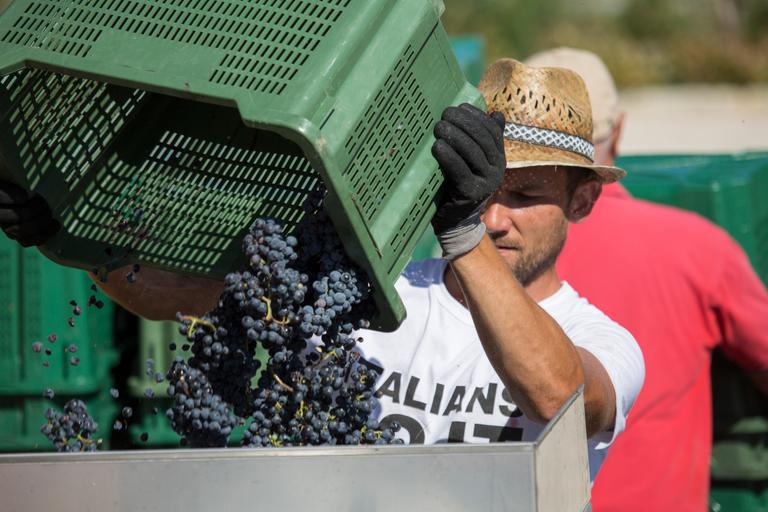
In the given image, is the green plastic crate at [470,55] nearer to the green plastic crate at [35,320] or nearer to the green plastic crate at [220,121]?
the green plastic crate at [35,320]

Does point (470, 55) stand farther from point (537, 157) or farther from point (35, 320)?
point (537, 157)

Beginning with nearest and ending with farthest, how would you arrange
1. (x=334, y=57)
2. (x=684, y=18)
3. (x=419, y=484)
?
(x=419, y=484), (x=334, y=57), (x=684, y=18)

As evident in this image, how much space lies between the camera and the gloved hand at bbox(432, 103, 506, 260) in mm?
1823

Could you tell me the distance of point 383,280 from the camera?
1.76 metres

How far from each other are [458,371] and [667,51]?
18507mm

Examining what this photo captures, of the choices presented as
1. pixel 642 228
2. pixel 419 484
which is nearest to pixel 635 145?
pixel 642 228

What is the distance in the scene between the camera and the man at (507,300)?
6.32 feet

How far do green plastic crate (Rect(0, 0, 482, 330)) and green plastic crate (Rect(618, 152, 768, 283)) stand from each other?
7.07ft

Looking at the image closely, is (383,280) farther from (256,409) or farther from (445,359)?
(445,359)

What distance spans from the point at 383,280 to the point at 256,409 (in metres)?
0.33

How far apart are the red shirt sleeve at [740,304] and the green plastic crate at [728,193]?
17.5 inches

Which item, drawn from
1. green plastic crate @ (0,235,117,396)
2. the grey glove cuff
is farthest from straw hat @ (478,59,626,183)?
green plastic crate @ (0,235,117,396)

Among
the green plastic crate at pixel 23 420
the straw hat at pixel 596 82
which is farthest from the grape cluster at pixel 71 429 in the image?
the straw hat at pixel 596 82

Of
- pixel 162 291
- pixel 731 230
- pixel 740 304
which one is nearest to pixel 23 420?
pixel 162 291
